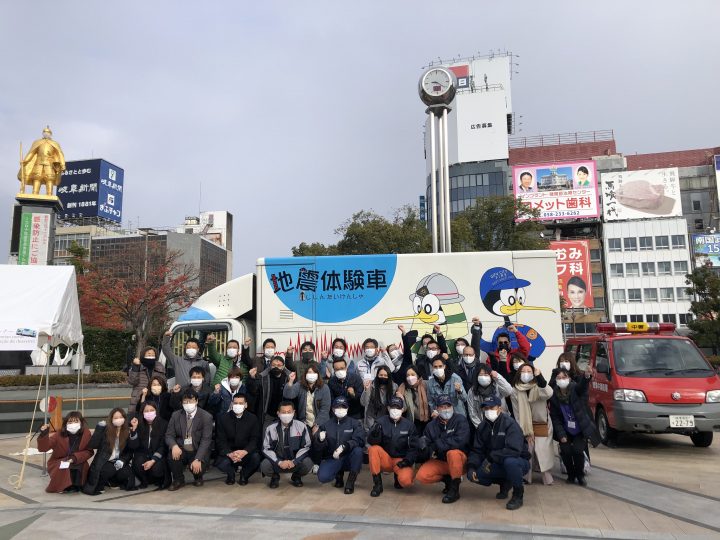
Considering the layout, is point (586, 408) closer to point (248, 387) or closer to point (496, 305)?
point (496, 305)

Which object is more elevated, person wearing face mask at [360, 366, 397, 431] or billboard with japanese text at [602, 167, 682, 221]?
billboard with japanese text at [602, 167, 682, 221]

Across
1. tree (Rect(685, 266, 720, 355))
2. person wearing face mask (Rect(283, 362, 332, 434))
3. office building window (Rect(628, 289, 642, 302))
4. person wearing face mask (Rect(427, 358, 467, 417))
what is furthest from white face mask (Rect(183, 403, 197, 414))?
office building window (Rect(628, 289, 642, 302))

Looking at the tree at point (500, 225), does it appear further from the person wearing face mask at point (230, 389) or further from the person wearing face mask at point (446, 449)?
the person wearing face mask at point (446, 449)

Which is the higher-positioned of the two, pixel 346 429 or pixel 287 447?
pixel 346 429

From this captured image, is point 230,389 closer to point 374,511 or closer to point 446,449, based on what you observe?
point 374,511

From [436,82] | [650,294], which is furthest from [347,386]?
[650,294]

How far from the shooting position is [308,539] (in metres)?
5.05

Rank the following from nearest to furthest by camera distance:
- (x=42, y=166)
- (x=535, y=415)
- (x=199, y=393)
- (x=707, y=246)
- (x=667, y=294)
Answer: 1. (x=535, y=415)
2. (x=199, y=393)
3. (x=42, y=166)
4. (x=707, y=246)
5. (x=667, y=294)

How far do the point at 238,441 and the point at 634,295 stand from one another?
191 ft

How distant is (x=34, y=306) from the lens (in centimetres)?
902

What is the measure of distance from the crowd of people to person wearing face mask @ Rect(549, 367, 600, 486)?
0.05 ft

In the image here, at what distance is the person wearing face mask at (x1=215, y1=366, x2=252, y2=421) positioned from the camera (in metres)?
7.73

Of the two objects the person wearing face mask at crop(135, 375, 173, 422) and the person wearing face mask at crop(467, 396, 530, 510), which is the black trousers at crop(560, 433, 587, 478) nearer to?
the person wearing face mask at crop(467, 396, 530, 510)

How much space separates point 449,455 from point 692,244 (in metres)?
61.4
